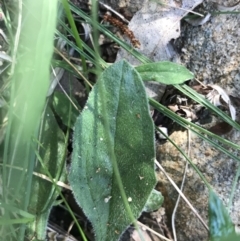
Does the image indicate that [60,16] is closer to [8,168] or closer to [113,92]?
[113,92]

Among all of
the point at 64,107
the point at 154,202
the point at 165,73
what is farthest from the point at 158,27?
the point at 154,202

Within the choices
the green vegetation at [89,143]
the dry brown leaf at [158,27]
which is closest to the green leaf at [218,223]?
the green vegetation at [89,143]

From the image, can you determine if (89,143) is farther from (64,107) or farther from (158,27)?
(158,27)

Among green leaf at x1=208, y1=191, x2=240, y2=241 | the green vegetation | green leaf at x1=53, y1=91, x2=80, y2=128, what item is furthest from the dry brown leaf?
green leaf at x1=208, y1=191, x2=240, y2=241

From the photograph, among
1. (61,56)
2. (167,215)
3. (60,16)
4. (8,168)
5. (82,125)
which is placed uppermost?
(60,16)

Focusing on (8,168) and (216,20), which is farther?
(216,20)

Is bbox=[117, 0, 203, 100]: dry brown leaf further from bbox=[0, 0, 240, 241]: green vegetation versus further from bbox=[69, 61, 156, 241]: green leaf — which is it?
bbox=[69, 61, 156, 241]: green leaf

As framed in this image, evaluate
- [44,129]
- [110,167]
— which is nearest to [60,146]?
[44,129]

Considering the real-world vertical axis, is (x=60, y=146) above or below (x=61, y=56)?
below
